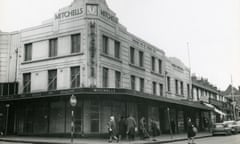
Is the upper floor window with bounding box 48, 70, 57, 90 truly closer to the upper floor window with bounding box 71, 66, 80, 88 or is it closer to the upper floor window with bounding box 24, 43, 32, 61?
the upper floor window with bounding box 71, 66, 80, 88

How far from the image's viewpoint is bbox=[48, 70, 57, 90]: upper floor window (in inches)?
992

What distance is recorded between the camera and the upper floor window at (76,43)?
A: 2440cm

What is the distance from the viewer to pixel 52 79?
25.5 meters

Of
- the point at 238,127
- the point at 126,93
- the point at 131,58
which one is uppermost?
the point at 131,58

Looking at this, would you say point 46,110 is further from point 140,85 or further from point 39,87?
point 140,85

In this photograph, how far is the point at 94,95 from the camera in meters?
21.8

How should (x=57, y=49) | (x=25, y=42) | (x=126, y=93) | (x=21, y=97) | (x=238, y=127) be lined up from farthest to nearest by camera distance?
(x=238, y=127)
(x=25, y=42)
(x=57, y=49)
(x=21, y=97)
(x=126, y=93)

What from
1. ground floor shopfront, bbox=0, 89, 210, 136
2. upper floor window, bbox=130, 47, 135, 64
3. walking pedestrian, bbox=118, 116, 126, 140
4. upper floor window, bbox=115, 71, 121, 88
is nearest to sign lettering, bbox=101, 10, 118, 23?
upper floor window, bbox=130, 47, 135, 64

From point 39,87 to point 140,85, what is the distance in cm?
1047

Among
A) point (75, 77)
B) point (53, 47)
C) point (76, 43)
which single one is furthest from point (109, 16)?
point (75, 77)

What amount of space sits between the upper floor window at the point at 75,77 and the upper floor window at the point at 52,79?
77.4 inches

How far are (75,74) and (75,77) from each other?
15.2 inches

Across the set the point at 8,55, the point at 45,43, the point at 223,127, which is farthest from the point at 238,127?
the point at 8,55

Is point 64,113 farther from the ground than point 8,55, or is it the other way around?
point 8,55
